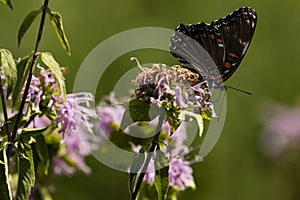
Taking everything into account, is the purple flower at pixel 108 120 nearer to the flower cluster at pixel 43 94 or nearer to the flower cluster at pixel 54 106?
the flower cluster at pixel 54 106

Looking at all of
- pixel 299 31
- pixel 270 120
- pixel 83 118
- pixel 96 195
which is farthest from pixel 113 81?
pixel 83 118

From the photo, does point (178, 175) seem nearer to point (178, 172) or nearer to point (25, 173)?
point (178, 172)

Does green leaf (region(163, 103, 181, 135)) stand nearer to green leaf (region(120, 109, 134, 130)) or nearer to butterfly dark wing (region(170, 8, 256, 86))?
green leaf (region(120, 109, 134, 130))

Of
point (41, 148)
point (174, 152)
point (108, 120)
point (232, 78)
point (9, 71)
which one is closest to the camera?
point (9, 71)

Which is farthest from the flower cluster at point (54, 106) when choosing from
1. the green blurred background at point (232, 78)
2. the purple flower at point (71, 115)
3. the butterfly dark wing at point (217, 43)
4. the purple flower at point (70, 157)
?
the green blurred background at point (232, 78)

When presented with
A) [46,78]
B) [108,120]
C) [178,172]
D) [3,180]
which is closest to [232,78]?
[108,120]

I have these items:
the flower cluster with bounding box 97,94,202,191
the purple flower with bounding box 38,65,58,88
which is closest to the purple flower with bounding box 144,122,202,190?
the flower cluster with bounding box 97,94,202,191
